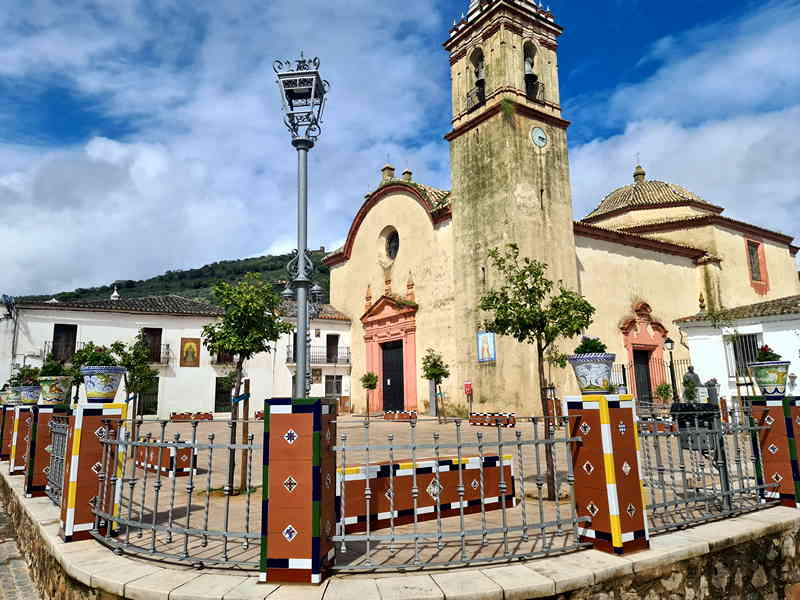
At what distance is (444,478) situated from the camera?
18.7 ft

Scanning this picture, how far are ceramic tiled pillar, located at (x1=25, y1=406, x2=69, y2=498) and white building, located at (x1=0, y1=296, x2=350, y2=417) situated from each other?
17783 millimetres

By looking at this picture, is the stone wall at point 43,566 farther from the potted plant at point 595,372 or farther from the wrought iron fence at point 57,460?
the potted plant at point 595,372

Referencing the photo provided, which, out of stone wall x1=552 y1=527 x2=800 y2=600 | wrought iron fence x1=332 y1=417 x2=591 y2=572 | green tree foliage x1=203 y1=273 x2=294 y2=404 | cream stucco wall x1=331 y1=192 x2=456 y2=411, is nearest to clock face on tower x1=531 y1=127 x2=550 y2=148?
cream stucco wall x1=331 y1=192 x2=456 y2=411

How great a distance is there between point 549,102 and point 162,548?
813 inches

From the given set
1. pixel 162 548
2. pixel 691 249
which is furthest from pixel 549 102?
pixel 162 548

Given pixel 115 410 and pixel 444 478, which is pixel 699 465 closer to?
pixel 444 478

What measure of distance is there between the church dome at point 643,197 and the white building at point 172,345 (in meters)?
15.6

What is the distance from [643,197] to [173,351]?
24943mm

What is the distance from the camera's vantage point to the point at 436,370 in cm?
1983

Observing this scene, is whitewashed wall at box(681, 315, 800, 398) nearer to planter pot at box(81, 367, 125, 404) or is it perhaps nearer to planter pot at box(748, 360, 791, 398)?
planter pot at box(748, 360, 791, 398)

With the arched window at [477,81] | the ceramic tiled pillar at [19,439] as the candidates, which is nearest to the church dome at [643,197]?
the arched window at [477,81]

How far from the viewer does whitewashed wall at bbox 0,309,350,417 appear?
23031 mm

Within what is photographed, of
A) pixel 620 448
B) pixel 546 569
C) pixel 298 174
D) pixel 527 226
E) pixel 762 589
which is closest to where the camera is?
pixel 546 569

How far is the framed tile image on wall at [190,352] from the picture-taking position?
2567 centimetres
